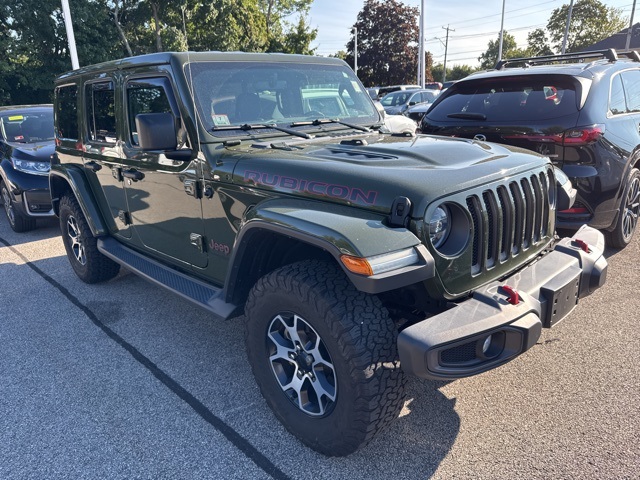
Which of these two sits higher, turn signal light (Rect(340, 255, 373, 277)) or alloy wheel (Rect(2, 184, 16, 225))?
turn signal light (Rect(340, 255, 373, 277))

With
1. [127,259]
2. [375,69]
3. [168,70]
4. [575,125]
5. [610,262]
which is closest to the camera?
[168,70]

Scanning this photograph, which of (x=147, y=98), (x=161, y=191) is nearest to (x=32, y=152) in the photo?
(x=147, y=98)

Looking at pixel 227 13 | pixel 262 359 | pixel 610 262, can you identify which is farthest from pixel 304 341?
pixel 227 13

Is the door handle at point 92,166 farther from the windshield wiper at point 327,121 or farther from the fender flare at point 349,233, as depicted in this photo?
the fender flare at point 349,233

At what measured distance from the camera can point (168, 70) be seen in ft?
10.2

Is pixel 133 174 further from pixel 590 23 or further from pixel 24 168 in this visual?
pixel 590 23

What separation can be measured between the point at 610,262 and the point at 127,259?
437 centimetres

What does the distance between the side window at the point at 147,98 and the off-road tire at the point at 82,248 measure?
1397 millimetres

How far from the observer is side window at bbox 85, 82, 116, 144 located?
382cm

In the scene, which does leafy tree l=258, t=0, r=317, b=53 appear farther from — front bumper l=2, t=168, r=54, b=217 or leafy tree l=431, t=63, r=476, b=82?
leafy tree l=431, t=63, r=476, b=82

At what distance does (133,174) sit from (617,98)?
4481 millimetres

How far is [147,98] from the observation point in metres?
3.38

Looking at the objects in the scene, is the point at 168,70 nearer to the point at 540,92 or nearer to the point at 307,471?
the point at 307,471

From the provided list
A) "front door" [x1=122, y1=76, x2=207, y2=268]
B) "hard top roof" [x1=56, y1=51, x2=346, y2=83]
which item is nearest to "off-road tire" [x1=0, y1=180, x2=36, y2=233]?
"hard top roof" [x1=56, y1=51, x2=346, y2=83]
